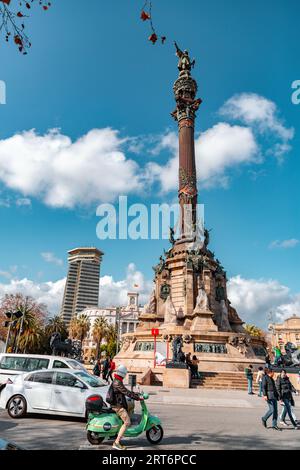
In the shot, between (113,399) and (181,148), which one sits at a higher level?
(181,148)

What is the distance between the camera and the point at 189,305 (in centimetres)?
3030

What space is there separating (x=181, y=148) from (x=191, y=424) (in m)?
34.0

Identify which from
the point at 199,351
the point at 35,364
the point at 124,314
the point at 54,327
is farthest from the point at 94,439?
the point at 124,314

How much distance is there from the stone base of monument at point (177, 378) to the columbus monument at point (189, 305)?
189cm

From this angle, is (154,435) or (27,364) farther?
(27,364)

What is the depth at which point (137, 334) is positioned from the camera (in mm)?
29188

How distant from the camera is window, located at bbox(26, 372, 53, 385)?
362 inches

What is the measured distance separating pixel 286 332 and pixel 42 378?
102 m

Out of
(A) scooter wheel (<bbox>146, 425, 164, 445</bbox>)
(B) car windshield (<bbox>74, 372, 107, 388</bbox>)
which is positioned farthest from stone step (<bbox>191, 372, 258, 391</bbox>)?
(A) scooter wheel (<bbox>146, 425, 164, 445</bbox>)

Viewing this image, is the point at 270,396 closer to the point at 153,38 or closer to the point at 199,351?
the point at 153,38

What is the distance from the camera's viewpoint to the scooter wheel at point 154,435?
6637 millimetres

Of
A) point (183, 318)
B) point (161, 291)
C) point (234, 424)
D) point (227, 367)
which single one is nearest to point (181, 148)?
point (161, 291)
